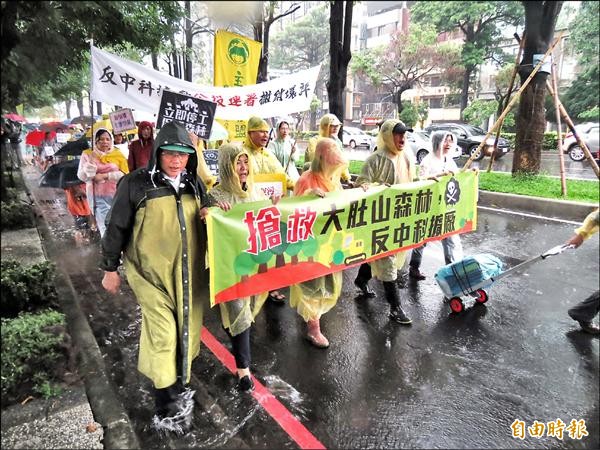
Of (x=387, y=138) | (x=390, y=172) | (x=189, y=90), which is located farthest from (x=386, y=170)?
(x=189, y=90)

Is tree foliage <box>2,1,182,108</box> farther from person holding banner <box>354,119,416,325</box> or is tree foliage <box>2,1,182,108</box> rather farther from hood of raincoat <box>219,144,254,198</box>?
person holding banner <box>354,119,416,325</box>

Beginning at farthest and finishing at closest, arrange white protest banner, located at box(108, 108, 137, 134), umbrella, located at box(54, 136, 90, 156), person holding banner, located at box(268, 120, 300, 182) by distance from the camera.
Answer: umbrella, located at box(54, 136, 90, 156), white protest banner, located at box(108, 108, 137, 134), person holding banner, located at box(268, 120, 300, 182)

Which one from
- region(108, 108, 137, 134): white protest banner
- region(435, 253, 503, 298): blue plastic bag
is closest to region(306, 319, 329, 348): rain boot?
region(435, 253, 503, 298): blue plastic bag

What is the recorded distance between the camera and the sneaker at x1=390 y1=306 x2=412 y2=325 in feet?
12.7

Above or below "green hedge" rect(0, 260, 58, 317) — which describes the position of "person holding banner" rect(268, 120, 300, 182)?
above

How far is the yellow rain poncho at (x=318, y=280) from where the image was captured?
3418 mm

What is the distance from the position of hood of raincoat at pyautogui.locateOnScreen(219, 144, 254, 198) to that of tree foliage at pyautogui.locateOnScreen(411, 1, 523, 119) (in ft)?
13.9

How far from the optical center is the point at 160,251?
245cm

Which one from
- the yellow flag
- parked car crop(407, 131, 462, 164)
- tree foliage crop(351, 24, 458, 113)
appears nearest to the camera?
the yellow flag

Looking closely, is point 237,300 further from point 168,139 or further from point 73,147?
point 73,147

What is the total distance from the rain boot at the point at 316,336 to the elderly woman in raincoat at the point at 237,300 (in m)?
0.74

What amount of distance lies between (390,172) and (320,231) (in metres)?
1.04

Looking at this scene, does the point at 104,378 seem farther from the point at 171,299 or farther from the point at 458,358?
the point at 458,358

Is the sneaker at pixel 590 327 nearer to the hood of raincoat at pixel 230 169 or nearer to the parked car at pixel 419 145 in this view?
the hood of raincoat at pixel 230 169
